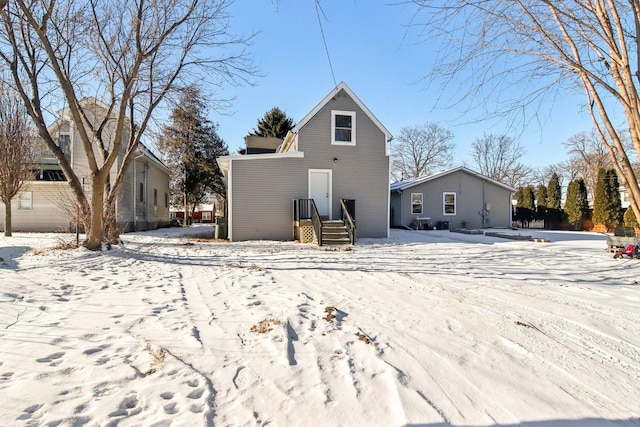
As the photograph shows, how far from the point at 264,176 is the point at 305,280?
8157 mm

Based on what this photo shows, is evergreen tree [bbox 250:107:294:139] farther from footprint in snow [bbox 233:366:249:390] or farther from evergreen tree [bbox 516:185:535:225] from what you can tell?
footprint in snow [bbox 233:366:249:390]

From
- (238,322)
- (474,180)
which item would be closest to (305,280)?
(238,322)

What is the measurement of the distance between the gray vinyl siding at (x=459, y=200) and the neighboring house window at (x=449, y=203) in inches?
7.2

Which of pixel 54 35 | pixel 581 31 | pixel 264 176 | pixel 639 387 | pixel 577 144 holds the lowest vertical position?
pixel 639 387

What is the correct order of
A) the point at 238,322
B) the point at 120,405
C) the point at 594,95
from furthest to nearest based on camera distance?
the point at 594,95 → the point at 238,322 → the point at 120,405

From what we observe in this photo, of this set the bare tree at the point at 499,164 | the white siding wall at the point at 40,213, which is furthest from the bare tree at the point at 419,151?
the white siding wall at the point at 40,213

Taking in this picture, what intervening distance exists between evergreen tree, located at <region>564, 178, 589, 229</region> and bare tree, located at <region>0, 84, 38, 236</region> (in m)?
30.2

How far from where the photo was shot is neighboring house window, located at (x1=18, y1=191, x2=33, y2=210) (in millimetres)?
16625

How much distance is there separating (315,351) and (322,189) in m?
11.1

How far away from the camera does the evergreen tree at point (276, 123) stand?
3331cm

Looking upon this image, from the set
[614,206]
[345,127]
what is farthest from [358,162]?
[614,206]

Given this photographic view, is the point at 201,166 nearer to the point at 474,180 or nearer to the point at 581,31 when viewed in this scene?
the point at 474,180

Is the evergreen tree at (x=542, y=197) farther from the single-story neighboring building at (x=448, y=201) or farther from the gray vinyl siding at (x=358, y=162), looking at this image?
the gray vinyl siding at (x=358, y=162)

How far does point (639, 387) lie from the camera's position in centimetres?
248
